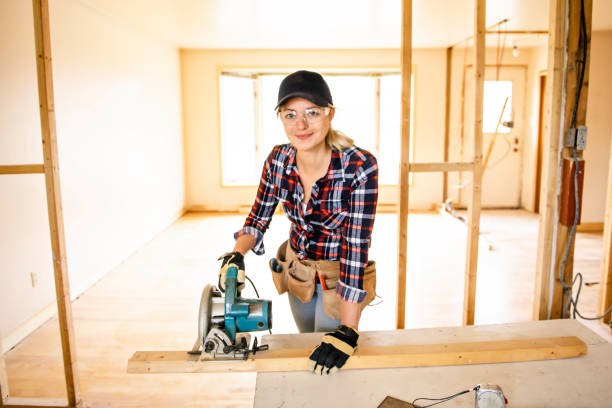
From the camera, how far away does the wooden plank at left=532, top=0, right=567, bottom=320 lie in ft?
5.96

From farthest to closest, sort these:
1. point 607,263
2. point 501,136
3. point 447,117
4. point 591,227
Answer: point 501,136 → point 447,117 → point 591,227 → point 607,263

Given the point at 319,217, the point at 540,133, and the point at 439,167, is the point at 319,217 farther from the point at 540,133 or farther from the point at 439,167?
the point at 540,133

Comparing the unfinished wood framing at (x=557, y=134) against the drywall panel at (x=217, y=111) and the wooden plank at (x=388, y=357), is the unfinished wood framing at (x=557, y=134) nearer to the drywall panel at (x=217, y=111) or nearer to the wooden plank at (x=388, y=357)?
the wooden plank at (x=388, y=357)

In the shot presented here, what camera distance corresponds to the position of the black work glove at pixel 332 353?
4.23 ft

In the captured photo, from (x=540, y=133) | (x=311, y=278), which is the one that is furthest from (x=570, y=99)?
(x=540, y=133)

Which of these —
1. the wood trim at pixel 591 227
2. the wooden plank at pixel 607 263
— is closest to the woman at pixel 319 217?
the wooden plank at pixel 607 263

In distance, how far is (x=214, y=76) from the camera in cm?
706

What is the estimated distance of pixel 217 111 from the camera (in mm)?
7129

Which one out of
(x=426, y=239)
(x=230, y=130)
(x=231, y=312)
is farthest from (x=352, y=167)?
(x=230, y=130)

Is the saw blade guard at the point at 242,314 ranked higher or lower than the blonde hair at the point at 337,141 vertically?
lower

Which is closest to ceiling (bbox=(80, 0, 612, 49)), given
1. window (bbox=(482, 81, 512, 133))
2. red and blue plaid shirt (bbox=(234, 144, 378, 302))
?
window (bbox=(482, 81, 512, 133))

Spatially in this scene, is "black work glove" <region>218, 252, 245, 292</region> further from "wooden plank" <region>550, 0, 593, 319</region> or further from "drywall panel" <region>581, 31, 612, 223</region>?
"drywall panel" <region>581, 31, 612, 223</region>

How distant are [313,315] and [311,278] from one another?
0.18 metres

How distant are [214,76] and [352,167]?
6114 millimetres
